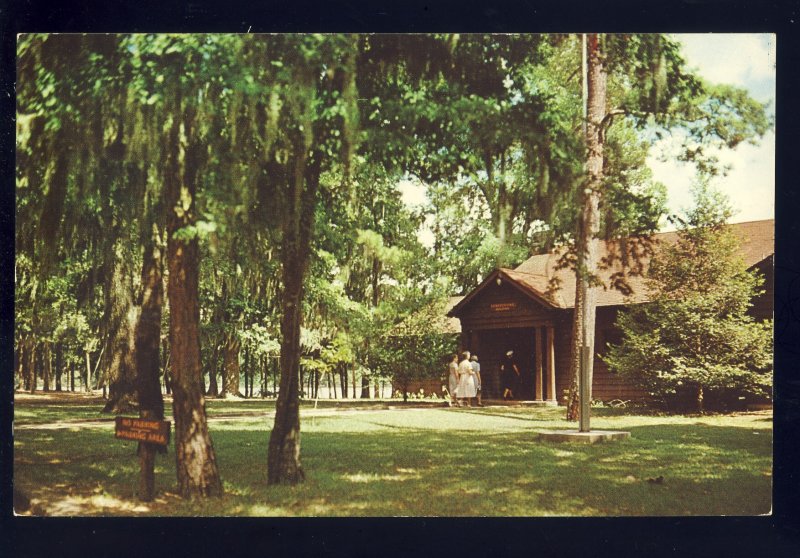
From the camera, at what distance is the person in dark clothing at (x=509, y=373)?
373 inches

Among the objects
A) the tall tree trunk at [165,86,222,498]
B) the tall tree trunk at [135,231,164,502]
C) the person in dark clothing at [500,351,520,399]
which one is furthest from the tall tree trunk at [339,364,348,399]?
the tall tree trunk at [135,231,164,502]

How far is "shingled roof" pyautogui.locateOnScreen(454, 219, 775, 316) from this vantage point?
8.72 m

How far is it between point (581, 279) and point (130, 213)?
5.15m

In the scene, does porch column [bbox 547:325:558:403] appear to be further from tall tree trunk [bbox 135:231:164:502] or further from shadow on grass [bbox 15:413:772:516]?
tall tree trunk [bbox 135:231:164:502]

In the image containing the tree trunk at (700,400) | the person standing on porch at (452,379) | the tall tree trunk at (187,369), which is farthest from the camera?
the tree trunk at (700,400)

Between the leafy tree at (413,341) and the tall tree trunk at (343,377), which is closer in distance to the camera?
the tall tree trunk at (343,377)

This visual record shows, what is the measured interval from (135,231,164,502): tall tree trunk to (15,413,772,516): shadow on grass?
51 centimetres

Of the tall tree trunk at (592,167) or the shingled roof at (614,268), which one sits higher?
the tall tree trunk at (592,167)

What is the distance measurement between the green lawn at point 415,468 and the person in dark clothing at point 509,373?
373mm

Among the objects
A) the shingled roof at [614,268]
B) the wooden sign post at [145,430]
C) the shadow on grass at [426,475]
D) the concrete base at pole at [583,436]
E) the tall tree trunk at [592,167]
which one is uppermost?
the tall tree trunk at [592,167]

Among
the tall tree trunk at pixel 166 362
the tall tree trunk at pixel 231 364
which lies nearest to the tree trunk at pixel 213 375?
the tall tree trunk at pixel 231 364

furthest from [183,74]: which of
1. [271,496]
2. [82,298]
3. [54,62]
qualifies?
[271,496]

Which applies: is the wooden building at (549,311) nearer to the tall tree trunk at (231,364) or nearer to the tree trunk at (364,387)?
the tree trunk at (364,387)

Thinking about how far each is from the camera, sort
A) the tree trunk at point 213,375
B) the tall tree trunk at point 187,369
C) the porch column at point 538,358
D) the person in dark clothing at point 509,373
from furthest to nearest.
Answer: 1. the porch column at point 538,358
2. the person in dark clothing at point 509,373
3. the tree trunk at point 213,375
4. the tall tree trunk at point 187,369
